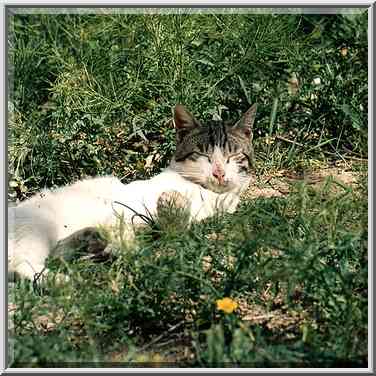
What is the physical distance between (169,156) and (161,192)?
75 cm

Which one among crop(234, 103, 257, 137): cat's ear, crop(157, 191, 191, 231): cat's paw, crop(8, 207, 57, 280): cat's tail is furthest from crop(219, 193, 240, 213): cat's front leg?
crop(8, 207, 57, 280): cat's tail

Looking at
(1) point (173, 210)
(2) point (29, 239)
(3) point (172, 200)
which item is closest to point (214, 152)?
(3) point (172, 200)

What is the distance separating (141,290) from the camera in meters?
3.02

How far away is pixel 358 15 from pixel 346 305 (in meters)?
2.80

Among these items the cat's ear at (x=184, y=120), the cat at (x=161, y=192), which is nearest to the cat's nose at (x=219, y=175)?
the cat at (x=161, y=192)

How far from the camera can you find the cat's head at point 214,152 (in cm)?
416

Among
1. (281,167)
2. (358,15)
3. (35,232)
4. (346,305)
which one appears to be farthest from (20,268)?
(358,15)

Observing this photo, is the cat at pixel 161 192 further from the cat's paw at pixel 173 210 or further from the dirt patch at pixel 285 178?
the dirt patch at pixel 285 178

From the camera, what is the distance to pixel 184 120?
14.4ft

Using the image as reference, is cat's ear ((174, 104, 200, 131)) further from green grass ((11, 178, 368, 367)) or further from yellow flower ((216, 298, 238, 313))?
yellow flower ((216, 298, 238, 313))

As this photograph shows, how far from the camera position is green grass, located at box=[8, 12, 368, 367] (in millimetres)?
2865

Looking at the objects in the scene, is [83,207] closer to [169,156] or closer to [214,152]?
[214,152]

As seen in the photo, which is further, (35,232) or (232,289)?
(35,232)

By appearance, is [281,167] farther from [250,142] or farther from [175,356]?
[175,356]
